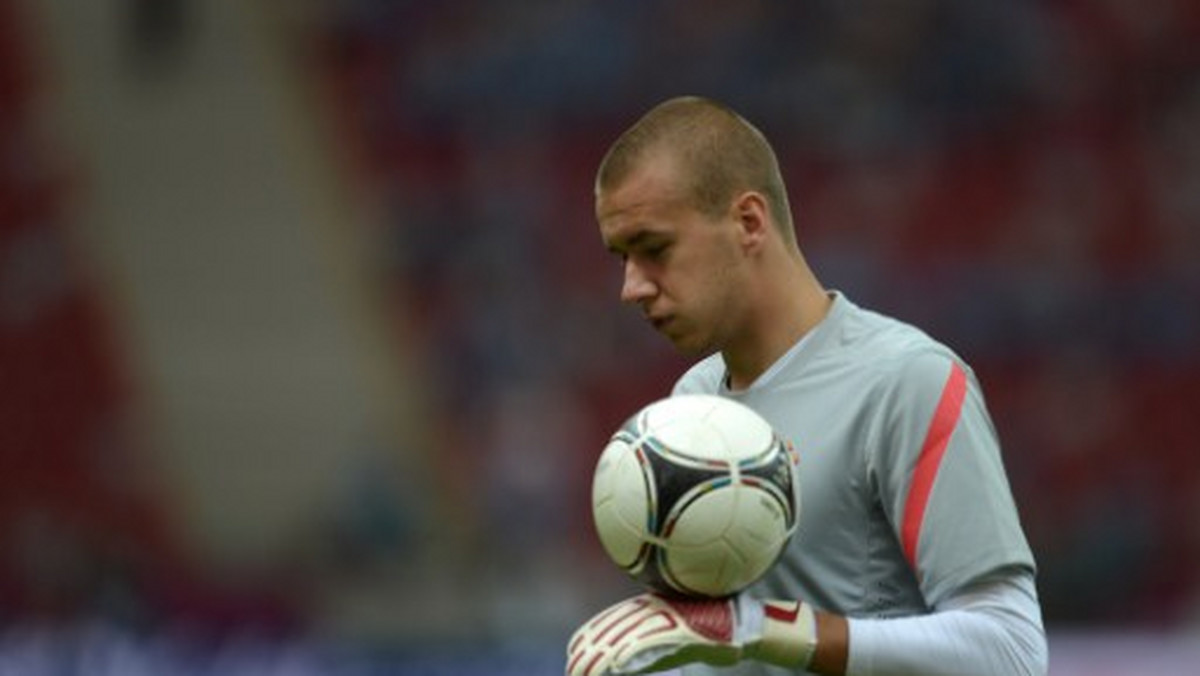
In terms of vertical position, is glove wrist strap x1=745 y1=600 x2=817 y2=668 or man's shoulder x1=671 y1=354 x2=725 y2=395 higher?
man's shoulder x1=671 y1=354 x2=725 y2=395

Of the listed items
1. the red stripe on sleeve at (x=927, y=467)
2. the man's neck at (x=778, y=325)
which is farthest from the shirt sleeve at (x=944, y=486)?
the man's neck at (x=778, y=325)

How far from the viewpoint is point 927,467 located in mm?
3590

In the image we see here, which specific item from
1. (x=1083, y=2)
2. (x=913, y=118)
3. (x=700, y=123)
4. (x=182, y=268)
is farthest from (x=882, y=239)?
(x=700, y=123)

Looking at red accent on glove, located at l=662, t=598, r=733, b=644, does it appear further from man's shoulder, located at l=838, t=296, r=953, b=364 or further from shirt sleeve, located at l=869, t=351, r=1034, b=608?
man's shoulder, located at l=838, t=296, r=953, b=364

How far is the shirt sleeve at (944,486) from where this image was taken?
357 centimetres

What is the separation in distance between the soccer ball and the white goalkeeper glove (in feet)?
0.14

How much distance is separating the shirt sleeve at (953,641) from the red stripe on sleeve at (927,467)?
0.36 feet

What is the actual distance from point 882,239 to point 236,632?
4442mm

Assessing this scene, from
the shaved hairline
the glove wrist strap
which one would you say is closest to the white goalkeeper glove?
the glove wrist strap

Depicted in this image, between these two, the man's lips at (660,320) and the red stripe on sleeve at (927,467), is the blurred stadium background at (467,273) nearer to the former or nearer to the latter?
the man's lips at (660,320)

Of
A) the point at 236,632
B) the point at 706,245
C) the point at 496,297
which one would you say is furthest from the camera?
the point at 496,297

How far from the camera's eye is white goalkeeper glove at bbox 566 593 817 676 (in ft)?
11.1

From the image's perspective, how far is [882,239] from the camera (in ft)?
47.2

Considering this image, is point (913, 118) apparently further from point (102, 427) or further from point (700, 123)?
point (700, 123)
